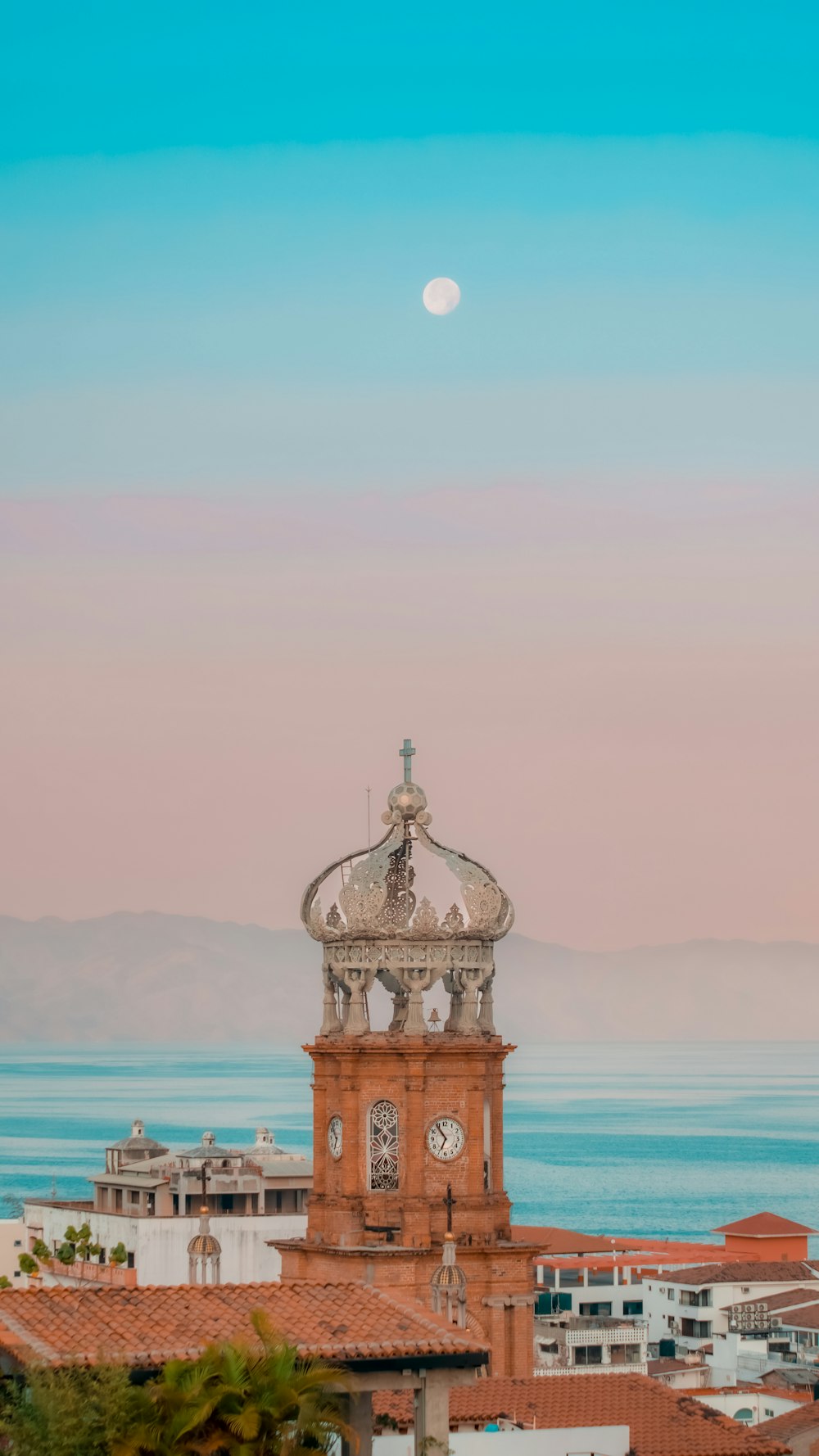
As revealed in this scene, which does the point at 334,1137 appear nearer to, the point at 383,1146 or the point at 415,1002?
the point at 383,1146

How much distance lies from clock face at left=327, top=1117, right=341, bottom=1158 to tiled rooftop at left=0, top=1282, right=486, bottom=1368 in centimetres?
1514

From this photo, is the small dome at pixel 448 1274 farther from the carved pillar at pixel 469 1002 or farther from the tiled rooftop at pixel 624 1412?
the carved pillar at pixel 469 1002

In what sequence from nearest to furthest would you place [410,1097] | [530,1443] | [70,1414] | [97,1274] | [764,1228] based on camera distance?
[70,1414]
[530,1443]
[410,1097]
[97,1274]
[764,1228]

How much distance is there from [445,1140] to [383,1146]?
108 centimetres

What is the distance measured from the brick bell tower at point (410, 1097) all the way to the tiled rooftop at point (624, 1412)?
289 cm

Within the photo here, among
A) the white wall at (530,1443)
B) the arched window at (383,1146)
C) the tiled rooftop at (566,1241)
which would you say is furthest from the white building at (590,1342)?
the white wall at (530,1443)

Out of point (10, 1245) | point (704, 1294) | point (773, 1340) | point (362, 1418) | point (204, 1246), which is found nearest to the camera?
point (362, 1418)

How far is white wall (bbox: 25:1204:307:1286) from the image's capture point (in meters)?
83.5

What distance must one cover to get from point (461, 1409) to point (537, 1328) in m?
48.3

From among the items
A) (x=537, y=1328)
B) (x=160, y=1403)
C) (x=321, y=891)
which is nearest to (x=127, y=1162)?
(x=537, y=1328)

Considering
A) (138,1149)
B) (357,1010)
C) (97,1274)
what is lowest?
(97,1274)

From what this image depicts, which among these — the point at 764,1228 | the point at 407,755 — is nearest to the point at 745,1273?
the point at 764,1228

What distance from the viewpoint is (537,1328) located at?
8762 cm

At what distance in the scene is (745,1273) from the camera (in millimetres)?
102688
